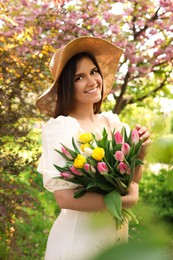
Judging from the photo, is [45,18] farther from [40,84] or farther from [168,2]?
[168,2]

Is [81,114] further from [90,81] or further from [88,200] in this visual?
[88,200]

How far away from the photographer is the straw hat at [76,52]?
222 centimetres

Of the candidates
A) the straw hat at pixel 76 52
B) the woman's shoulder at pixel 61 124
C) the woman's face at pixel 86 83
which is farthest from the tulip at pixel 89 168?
the straw hat at pixel 76 52

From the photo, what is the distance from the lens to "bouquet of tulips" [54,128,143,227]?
1757mm

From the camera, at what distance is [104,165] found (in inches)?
68.8

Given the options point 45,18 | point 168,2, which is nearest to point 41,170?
point 45,18

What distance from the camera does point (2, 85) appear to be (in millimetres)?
3984

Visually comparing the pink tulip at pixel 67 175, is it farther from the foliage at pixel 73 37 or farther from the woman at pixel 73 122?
the foliage at pixel 73 37

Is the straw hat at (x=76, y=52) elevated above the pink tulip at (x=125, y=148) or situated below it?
above

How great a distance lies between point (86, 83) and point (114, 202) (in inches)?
25.5

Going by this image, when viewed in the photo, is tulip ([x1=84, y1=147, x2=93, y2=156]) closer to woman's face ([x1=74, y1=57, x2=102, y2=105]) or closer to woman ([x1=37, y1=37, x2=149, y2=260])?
woman ([x1=37, y1=37, x2=149, y2=260])

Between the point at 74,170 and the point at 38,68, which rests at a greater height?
the point at 38,68

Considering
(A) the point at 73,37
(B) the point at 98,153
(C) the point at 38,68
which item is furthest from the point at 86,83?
(A) the point at 73,37

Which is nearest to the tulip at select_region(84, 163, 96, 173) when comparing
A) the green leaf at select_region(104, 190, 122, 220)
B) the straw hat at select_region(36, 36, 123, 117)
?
the green leaf at select_region(104, 190, 122, 220)
